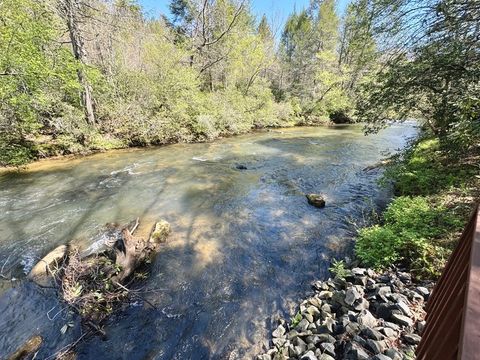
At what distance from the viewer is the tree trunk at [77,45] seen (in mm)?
11773

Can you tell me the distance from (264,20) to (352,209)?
1452 inches

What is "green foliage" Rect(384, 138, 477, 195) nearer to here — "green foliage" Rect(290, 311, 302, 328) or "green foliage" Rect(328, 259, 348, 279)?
"green foliage" Rect(328, 259, 348, 279)

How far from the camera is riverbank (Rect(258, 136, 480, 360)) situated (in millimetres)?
2916

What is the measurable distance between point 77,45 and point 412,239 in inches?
585

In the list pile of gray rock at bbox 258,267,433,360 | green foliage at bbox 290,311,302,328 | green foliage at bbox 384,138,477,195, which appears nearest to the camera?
pile of gray rock at bbox 258,267,433,360

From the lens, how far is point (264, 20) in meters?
36.4

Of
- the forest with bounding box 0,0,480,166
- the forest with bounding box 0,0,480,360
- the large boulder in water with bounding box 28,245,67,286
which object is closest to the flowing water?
the forest with bounding box 0,0,480,360

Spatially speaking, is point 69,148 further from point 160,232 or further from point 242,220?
point 242,220

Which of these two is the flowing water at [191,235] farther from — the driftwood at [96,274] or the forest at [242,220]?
the driftwood at [96,274]

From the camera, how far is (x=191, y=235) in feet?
20.1

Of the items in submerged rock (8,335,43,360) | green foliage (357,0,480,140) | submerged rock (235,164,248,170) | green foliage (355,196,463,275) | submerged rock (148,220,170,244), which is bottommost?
Answer: submerged rock (8,335,43,360)

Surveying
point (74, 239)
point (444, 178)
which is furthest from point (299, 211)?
point (74, 239)

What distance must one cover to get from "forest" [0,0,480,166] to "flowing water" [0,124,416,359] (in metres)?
2.47

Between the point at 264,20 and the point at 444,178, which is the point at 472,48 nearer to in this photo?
the point at 444,178
